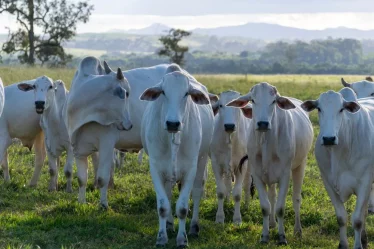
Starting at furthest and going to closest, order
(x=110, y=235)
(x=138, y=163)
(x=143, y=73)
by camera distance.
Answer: (x=138, y=163)
(x=143, y=73)
(x=110, y=235)

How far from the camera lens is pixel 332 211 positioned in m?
10.8

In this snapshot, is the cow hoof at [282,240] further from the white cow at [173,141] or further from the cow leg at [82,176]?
the cow leg at [82,176]

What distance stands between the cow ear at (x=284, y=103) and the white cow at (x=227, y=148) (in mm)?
1269

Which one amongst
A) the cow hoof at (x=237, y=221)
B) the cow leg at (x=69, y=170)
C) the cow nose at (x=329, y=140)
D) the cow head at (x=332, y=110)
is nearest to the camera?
the cow nose at (x=329, y=140)

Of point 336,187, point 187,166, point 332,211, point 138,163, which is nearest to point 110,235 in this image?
point 187,166

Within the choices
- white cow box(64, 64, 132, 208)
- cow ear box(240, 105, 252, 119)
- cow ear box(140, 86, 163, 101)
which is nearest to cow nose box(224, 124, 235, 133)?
cow ear box(240, 105, 252, 119)

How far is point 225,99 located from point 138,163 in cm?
419

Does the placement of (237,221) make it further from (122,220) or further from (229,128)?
(122,220)

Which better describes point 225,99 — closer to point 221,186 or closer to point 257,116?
point 221,186

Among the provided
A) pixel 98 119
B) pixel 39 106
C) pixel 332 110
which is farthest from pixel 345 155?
pixel 39 106

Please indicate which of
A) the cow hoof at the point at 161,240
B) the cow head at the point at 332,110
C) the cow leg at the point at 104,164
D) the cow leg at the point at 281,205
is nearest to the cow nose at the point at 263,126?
the cow head at the point at 332,110

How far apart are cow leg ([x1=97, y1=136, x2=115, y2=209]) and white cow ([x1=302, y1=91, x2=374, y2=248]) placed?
3136mm

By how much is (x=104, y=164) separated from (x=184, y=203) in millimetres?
2300

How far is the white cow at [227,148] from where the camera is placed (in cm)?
1028
